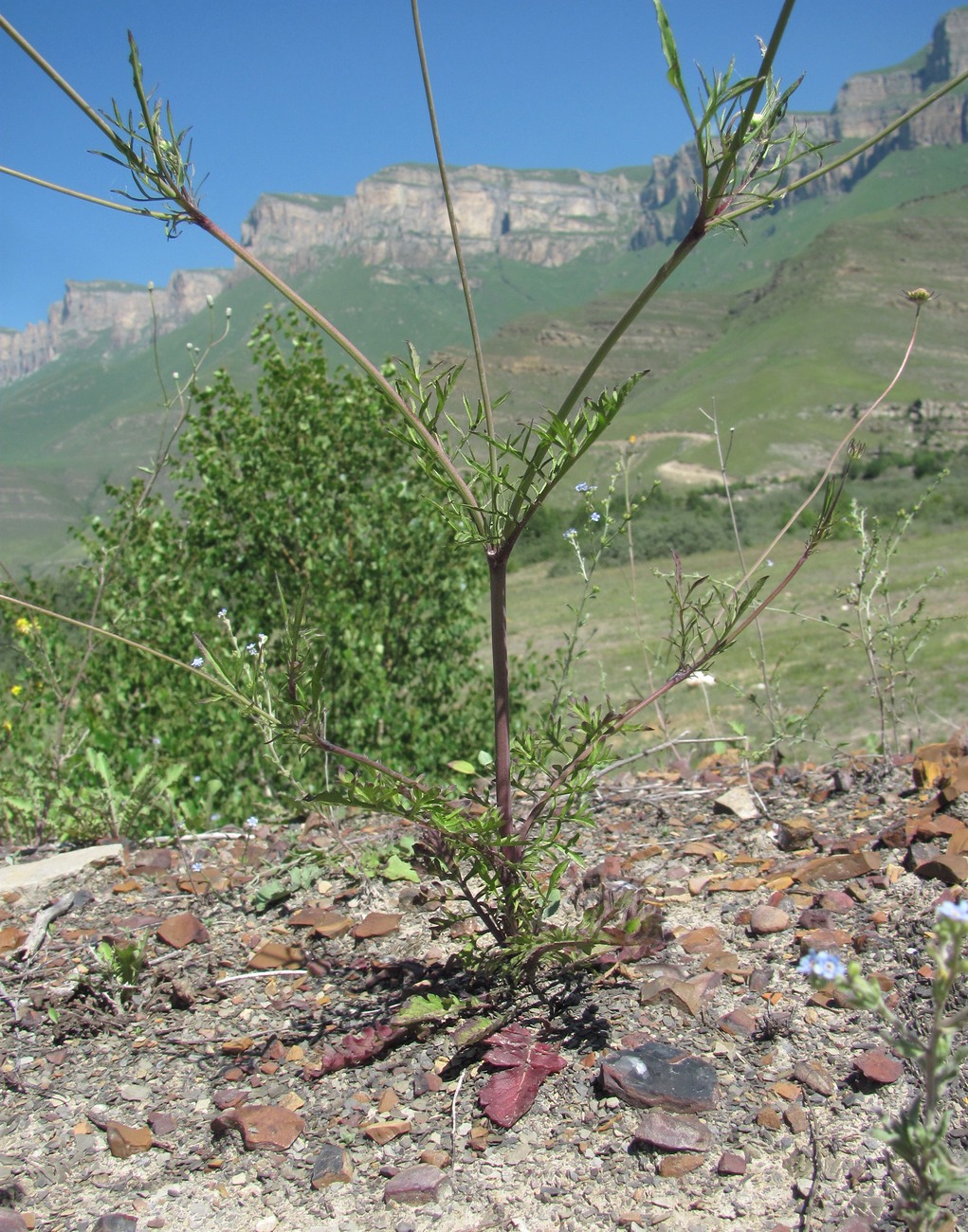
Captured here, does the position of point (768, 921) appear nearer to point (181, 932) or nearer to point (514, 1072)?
point (514, 1072)

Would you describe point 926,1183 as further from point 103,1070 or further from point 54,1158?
point 103,1070

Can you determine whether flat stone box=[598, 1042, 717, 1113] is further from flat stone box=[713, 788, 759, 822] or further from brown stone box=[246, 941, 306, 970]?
flat stone box=[713, 788, 759, 822]

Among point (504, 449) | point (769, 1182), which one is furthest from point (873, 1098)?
point (504, 449)

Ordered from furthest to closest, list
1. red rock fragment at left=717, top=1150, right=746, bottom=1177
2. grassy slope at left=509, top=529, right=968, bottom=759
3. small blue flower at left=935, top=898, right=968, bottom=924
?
1. grassy slope at left=509, top=529, right=968, bottom=759
2. red rock fragment at left=717, top=1150, right=746, bottom=1177
3. small blue flower at left=935, top=898, right=968, bottom=924

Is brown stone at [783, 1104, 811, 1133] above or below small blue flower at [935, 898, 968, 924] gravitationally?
below

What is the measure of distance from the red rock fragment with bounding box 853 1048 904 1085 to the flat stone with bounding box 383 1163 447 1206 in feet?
2.65

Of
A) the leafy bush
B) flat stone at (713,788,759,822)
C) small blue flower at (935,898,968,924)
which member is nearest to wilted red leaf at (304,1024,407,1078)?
small blue flower at (935,898,968,924)

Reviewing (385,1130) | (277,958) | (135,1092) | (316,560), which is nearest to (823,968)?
(385,1130)

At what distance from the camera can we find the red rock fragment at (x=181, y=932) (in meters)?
2.78

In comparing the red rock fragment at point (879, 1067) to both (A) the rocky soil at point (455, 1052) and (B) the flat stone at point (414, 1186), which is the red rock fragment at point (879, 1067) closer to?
(A) the rocky soil at point (455, 1052)

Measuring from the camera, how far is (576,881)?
2779 mm

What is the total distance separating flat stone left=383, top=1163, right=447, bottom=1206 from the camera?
1.75 metres

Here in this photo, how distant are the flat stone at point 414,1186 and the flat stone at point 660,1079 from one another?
1.23ft

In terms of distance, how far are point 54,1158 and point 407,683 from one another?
5.56 meters
